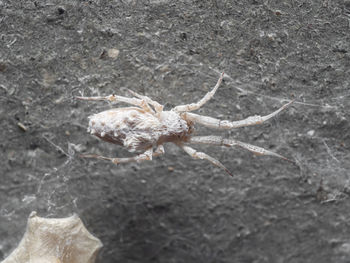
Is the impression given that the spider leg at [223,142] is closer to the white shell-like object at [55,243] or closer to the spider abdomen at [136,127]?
the spider abdomen at [136,127]

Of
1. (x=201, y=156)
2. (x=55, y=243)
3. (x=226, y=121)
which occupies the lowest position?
(x=55, y=243)

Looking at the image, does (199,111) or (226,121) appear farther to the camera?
(199,111)

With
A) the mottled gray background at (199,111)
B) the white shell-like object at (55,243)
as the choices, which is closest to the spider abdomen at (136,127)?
the mottled gray background at (199,111)

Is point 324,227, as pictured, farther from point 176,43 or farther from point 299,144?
point 176,43

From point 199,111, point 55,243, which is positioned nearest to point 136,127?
point 199,111

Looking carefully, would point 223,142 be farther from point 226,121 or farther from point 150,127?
point 150,127

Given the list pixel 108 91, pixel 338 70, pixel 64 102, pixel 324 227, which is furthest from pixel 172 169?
pixel 338 70

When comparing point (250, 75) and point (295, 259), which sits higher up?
point (250, 75)
